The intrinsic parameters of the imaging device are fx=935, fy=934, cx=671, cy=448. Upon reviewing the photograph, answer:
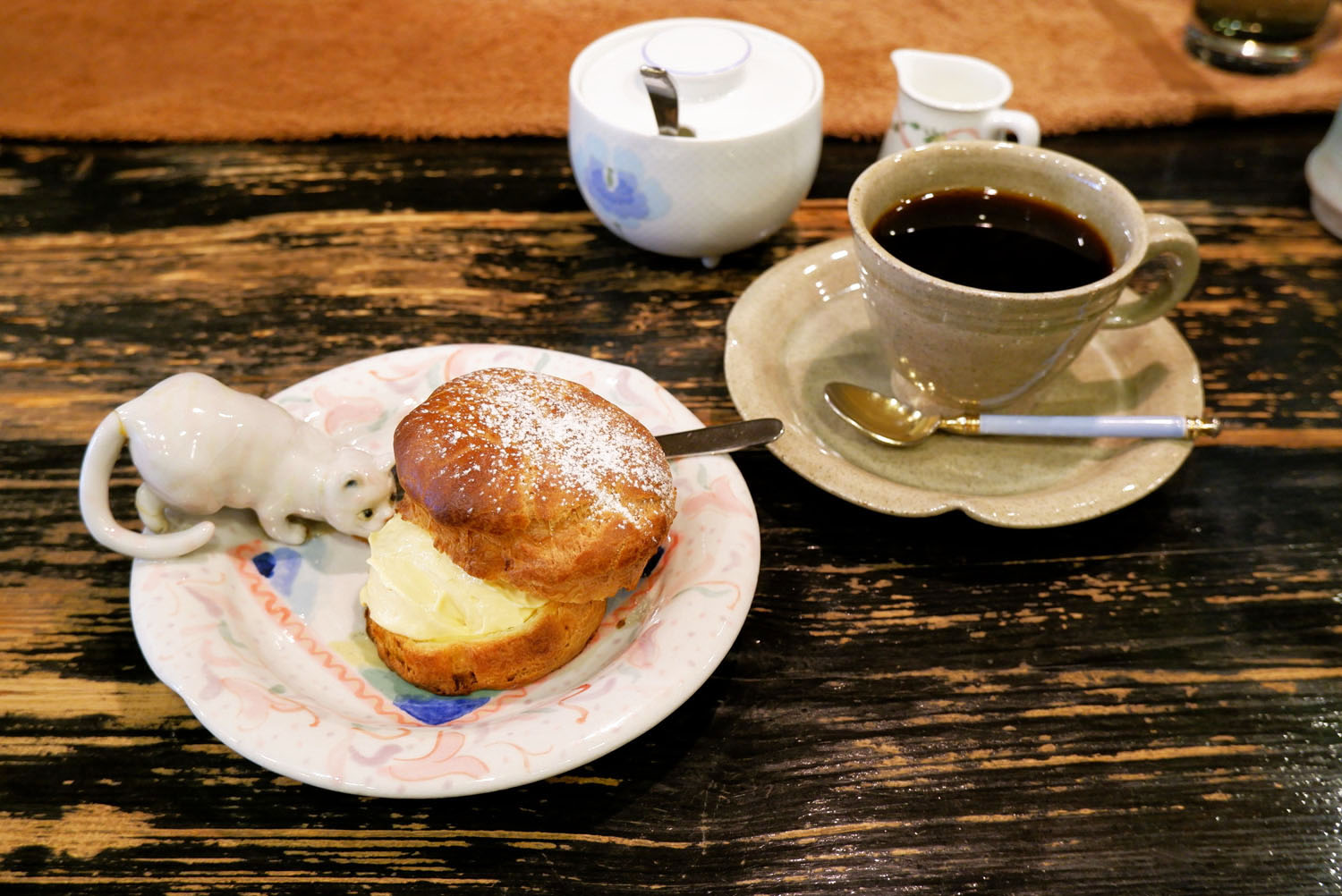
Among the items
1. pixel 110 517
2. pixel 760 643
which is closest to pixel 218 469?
pixel 110 517

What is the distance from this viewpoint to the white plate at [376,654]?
773 millimetres

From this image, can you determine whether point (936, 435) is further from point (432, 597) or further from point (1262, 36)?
point (1262, 36)

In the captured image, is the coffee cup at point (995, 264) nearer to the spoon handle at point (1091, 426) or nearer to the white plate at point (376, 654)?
the spoon handle at point (1091, 426)

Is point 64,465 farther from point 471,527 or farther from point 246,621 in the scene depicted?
point 471,527

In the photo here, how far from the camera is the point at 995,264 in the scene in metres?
1.16

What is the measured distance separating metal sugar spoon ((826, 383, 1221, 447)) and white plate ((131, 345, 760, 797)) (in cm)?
24

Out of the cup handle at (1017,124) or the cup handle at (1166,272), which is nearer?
the cup handle at (1166,272)

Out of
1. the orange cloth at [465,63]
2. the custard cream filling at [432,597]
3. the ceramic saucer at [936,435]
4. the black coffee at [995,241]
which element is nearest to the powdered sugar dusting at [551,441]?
the custard cream filling at [432,597]

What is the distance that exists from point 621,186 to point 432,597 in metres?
0.70

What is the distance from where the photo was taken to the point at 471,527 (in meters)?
0.86

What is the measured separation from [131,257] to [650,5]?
47.8 inches

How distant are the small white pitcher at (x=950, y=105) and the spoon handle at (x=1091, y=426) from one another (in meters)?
0.48

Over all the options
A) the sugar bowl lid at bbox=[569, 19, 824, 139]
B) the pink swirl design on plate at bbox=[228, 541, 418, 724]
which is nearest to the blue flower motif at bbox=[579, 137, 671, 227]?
the sugar bowl lid at bbox=[569, 19, 824, 139]

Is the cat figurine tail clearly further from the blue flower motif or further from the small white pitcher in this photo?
the small white pitcher
